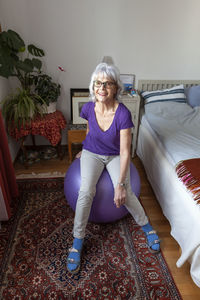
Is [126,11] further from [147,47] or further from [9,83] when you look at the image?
[9,83]

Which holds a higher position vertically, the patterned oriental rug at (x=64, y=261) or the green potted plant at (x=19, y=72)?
the green potted plant at (x=19, y=72)

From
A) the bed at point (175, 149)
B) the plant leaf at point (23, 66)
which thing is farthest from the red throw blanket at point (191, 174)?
the plant leaf at point (23, 66)

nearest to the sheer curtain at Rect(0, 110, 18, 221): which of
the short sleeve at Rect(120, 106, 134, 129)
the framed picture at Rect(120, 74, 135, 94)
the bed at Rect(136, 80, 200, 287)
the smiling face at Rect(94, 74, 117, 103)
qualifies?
the smiling face at Rect(94, 74, 117, 103)

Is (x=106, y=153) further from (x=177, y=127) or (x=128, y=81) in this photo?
(x=128, y=81)

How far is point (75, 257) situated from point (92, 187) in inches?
18.4

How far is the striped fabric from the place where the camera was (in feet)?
8.21

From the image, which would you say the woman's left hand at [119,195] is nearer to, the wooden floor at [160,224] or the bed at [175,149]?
the bed at [175,149]

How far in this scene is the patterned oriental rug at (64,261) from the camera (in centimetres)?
123

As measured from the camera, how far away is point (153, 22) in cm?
235

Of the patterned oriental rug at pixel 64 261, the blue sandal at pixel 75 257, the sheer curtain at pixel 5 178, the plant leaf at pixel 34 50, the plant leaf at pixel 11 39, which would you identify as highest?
the plant leaf at pixel 11 39

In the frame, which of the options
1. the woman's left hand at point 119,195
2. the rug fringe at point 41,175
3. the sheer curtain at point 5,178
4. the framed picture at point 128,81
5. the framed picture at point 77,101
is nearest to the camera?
the woman's left hand at point 119,195

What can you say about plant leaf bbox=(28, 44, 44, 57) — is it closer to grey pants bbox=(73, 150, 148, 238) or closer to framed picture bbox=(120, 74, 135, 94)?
framed picture bbox=(120, 74, 135, 94)

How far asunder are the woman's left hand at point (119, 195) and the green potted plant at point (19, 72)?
1.23 meters

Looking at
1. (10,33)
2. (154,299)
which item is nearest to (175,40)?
(10,33)
